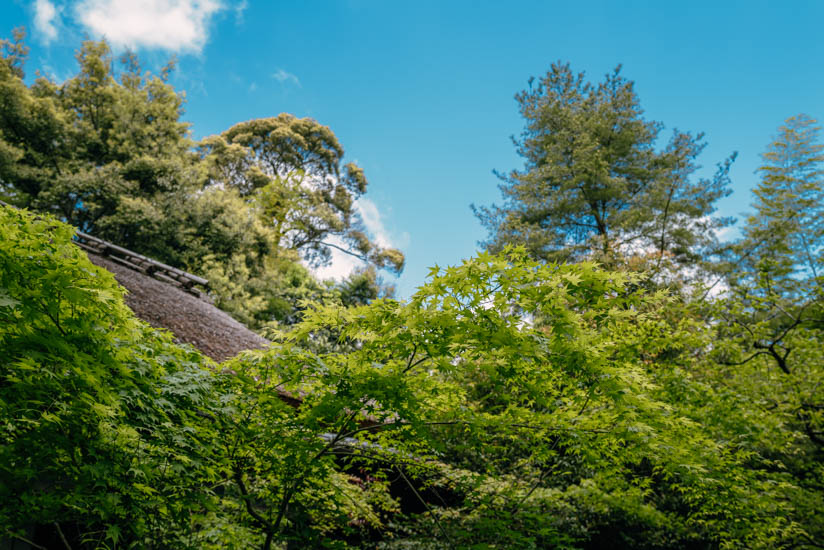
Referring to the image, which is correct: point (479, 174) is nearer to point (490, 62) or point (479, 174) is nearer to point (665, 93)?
point (490, 62)

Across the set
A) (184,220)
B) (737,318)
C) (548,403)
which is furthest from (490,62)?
(548,403)

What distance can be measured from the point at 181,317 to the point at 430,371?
454 cm

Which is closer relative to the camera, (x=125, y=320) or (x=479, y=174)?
(x=125, y=320)

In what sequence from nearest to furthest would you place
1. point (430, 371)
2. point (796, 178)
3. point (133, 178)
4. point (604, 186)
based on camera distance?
1. point (430, 371)
2. point (796, 178)
3. point (604, 186)
4. point (133, 178)

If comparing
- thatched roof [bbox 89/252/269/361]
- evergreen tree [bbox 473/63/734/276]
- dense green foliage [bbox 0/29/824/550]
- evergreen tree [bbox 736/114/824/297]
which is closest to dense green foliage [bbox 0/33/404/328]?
dense green foliage [bbox 0/29/824/550]

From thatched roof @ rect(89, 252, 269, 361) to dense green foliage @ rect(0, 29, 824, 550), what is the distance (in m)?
1.27

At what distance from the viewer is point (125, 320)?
2357 mm

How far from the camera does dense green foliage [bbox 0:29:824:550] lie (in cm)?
215

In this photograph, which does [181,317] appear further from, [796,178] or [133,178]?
[796,178]

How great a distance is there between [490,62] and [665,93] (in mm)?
4963

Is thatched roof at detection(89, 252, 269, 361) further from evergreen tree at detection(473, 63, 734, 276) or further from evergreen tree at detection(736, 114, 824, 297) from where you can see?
evergreen tree at detection(736, 114, 824, 297)

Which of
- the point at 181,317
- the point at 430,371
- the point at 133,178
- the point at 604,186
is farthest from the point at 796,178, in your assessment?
the point at 133,178

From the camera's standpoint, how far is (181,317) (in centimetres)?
616

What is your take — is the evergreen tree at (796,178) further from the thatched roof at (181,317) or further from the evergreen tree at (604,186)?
the thatched roof at (181,317)
